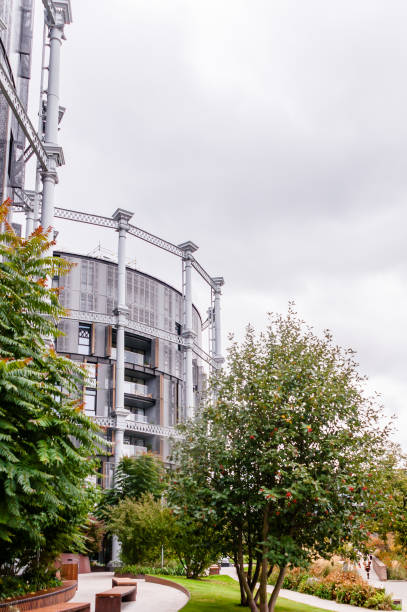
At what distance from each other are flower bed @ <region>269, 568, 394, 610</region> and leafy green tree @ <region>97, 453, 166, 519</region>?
1148 centimetres

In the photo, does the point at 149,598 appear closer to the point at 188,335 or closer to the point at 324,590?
the point at 324,590

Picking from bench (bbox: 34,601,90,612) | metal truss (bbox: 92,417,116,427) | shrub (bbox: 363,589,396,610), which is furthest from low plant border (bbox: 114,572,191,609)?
metal truss (bbox: 92,417,116,427)

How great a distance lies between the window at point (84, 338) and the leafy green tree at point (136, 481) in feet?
46.5

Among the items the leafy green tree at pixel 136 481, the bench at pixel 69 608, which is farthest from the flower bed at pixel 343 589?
the leafy green tree at pixel 136 481

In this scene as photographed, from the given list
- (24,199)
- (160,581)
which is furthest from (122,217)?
(160,581)

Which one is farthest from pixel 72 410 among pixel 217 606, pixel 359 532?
pixel 217 606

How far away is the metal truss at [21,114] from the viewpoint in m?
20.5

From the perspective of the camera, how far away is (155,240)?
157 feet

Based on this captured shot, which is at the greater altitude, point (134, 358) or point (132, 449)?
point (134, 358)

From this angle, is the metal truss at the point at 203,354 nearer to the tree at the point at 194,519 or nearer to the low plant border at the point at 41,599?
the tree at the point at 194,519

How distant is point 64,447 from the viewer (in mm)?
10992

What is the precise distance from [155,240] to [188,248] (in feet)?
10.5

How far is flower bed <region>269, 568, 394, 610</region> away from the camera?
1972 cm

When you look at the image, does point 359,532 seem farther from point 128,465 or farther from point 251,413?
point 128,465
